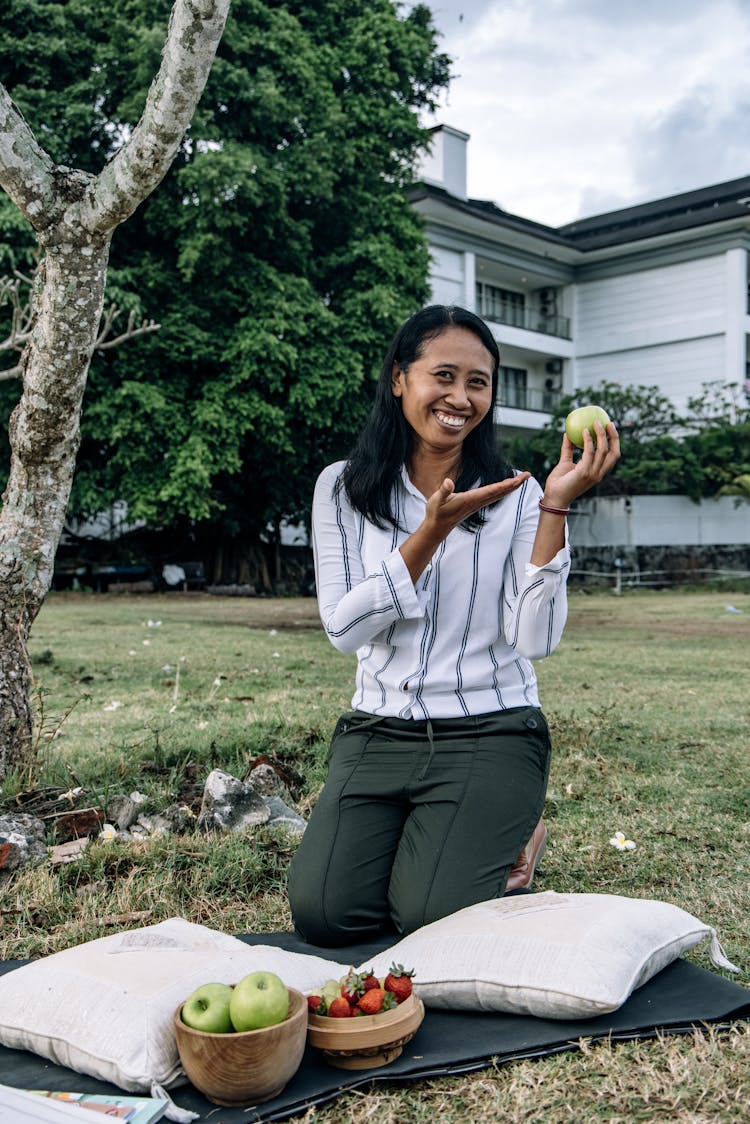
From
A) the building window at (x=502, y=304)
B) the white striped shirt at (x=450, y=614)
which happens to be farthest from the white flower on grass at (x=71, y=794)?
the building window at (x=502, y=304)

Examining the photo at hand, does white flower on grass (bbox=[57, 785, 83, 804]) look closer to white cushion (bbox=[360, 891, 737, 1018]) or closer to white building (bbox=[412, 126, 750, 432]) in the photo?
white cushion (bbox=[360, 891, 737, 1018])

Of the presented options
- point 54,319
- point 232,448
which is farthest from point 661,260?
point 54,319

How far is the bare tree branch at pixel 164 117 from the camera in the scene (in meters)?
3.50

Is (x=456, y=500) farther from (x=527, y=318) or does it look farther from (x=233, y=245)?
(x=527, y=318)

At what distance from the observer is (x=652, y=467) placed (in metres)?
25.8

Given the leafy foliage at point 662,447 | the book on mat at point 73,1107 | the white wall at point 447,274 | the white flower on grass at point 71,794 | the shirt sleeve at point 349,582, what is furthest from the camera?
the white wall at point 447,274

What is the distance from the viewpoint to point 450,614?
333 cm

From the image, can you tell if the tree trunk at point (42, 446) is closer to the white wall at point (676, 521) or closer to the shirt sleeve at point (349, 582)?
the shirt sleeve at point (349, 582)

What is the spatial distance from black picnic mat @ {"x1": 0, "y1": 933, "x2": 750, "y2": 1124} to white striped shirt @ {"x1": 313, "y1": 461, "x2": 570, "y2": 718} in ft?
3.37

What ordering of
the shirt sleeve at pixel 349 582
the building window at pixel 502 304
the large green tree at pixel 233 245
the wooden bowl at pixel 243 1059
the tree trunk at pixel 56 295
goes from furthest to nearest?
the building window at pixel 502 304, the large green tree at pixel 233 245, the tree trunk at pixel 56 295, the shirt sleeve at pixel 349 582, the wooden bowl at pixel 243 1059

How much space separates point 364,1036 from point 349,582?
1.53 meters

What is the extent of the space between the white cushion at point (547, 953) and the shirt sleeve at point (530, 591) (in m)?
0.82

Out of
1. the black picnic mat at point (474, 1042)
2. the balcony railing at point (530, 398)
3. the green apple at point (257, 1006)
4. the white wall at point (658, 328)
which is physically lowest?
the black picnic mat at point (474, 1042)

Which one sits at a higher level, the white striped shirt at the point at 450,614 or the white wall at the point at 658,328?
the white wall at the point at 658,328
